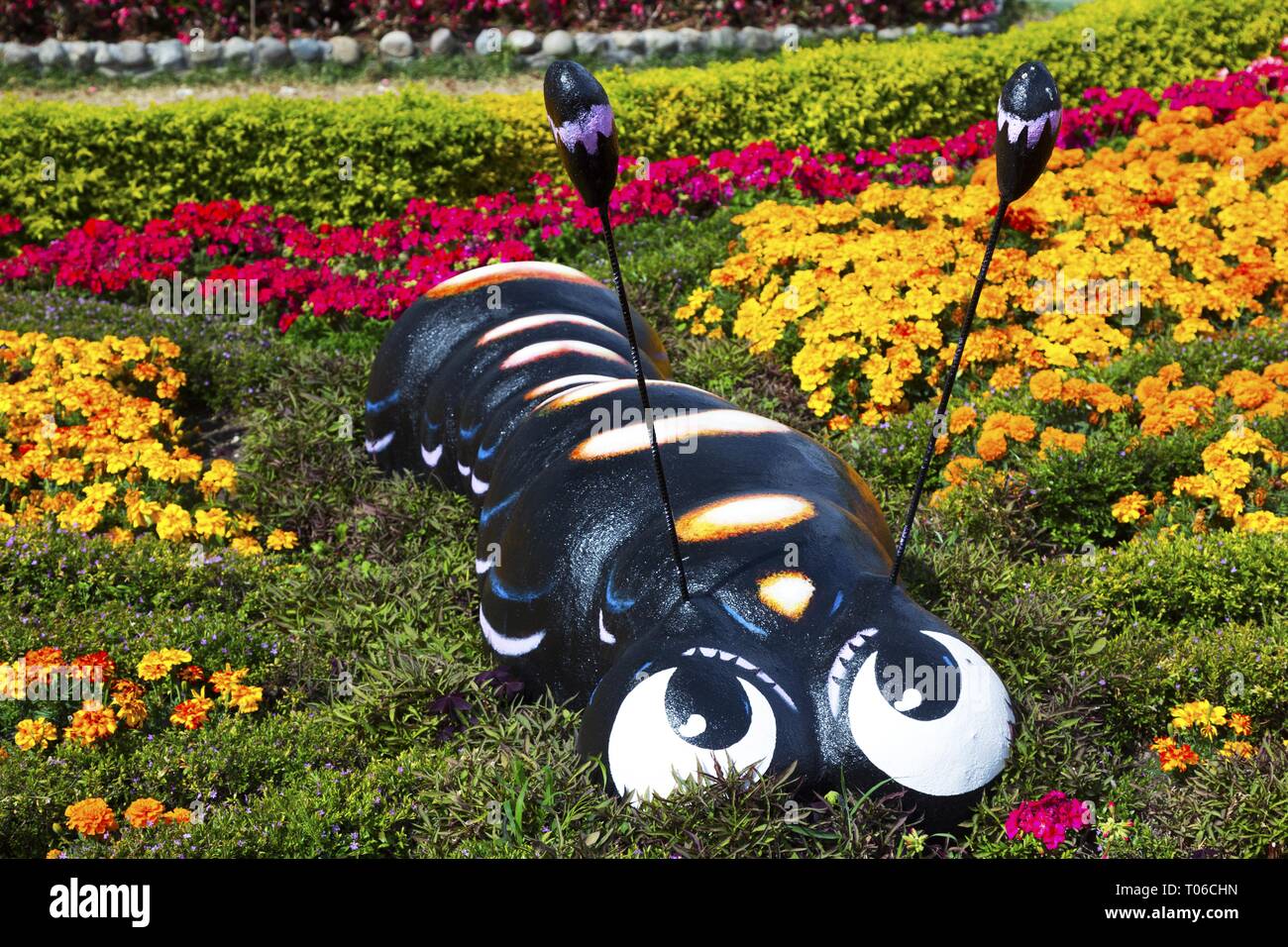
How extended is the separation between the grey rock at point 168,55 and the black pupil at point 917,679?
10.3 metres

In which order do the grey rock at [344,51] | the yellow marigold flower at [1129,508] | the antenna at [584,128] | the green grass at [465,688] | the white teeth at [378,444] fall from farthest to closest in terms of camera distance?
the grey rock at [344,51] → the white teeth at [378,444] → the yellow marigold flower at [1129,508] → the green grass at [465,688] → the antenna at [584,128]

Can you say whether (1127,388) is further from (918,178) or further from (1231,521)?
(918,178)

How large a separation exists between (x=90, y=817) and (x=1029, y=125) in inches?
117

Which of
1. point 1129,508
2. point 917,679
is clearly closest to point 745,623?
point 917,679

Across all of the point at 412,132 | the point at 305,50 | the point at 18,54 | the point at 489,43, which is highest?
the point at 489,43

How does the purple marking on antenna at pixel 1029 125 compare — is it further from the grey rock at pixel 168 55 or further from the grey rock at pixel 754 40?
the grey rock at pixel 168 55

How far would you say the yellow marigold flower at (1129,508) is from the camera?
493 cm

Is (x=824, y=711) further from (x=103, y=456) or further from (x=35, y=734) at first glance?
(x=103, y=456)

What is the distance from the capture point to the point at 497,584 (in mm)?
4176

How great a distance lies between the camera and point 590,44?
11.9 metres

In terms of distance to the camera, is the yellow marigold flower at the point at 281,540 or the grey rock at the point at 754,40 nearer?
the yellow marigold flower at the point at 281,540

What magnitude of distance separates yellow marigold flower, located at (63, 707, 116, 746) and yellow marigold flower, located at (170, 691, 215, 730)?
0.60 ft

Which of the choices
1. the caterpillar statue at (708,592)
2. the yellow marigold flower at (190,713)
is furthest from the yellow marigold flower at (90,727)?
the caterpillar statue at (708,592)

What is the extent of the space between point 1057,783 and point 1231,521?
73.6 inches
